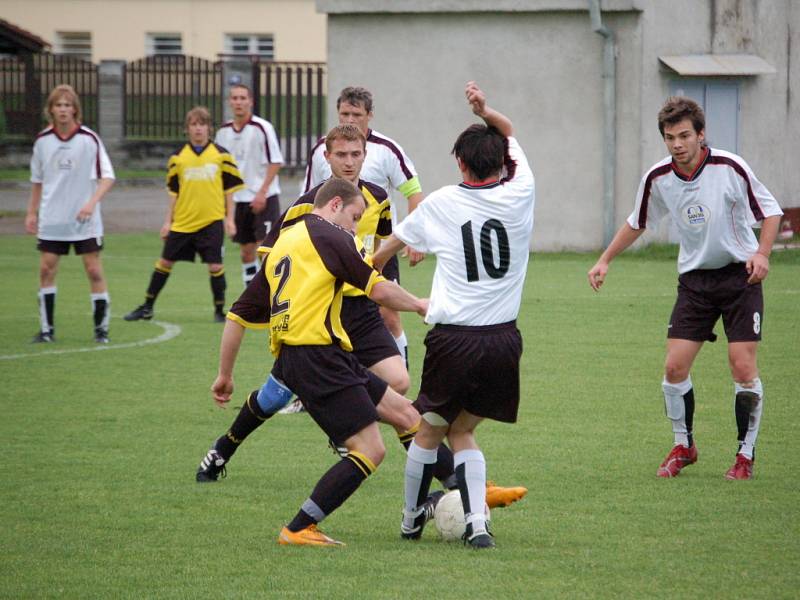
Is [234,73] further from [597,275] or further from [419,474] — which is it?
[419,474]

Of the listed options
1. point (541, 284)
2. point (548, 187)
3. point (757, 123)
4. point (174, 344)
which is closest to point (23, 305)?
point (174, 344)

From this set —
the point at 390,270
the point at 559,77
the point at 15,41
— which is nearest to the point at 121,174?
the point at 15,41

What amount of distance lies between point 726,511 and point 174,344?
6.92m

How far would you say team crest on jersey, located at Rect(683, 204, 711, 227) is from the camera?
718cm

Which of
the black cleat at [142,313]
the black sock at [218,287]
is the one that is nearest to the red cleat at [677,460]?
the black sock at [218,287]

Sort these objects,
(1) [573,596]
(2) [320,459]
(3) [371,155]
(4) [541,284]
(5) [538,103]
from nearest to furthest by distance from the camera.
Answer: (1) [573,596]
(2) [320,459]
(3) [371,155]
(4) [541,284]
(5) [538,103]

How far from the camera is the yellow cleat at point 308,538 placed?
5812 millimetres

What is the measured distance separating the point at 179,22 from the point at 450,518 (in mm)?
46103

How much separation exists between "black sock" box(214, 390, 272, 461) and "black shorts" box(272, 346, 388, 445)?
1149 millimetres

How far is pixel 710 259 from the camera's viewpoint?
7.23 meters

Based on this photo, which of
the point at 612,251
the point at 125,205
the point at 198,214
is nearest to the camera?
the point at 612,251

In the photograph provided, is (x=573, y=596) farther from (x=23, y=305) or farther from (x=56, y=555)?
(x=23, y=305)

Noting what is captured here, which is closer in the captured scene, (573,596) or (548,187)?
(573,596)

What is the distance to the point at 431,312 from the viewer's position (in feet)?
18.7
